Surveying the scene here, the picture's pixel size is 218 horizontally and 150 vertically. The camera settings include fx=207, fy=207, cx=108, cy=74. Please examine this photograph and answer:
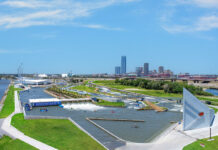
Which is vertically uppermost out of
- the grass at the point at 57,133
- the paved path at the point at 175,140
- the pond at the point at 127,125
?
the grass at the point at 57,133

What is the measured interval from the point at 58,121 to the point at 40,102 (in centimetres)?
A: 2545

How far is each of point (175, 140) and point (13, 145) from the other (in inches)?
921

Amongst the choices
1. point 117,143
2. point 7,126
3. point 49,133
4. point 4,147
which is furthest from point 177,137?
point 7,126

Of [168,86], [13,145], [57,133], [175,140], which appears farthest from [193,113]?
[168,86]

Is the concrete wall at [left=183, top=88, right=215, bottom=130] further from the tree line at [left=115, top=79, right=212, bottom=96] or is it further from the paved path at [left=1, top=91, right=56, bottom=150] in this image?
the tree line at [left=115, top=79, right=212, bottom=96]

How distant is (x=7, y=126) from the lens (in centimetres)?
3638

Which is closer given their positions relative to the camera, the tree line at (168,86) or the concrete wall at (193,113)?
the concrete wall at (193,113)

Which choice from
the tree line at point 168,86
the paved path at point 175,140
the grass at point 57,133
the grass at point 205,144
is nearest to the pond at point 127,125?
the paved path at point 175,140

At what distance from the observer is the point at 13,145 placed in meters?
27.8

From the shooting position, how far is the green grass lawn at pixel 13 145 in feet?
88.2

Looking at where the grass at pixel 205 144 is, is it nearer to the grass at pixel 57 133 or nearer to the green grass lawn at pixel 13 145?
the grass at pixel 57 133

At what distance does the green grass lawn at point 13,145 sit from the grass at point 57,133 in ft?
8.30

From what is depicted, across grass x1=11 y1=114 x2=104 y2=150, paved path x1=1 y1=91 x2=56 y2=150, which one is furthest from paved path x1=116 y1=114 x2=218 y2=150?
paved path x1=1 y1=91 x2=56 y2=150

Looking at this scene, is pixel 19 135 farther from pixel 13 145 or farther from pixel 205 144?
pixel 205 144
